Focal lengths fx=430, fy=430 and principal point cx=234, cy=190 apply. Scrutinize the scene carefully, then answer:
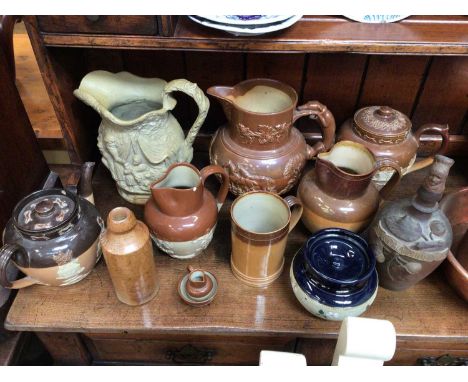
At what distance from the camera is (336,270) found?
79 cm

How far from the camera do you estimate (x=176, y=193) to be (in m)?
0.78

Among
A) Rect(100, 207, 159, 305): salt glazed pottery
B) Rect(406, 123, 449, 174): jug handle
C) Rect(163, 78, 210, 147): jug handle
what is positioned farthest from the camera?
Rect(406, 123, 449, 174): jug handle

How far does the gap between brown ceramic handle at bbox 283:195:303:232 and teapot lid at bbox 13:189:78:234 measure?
0.40 metres

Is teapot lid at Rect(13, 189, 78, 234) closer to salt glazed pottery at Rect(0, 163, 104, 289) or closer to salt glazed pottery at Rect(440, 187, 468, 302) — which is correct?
salt glazed pottery at Rect(0, 163, 104, 289)

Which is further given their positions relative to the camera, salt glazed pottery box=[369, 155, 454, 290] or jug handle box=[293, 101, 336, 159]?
jug handle box=[293, 101, 336, 159]

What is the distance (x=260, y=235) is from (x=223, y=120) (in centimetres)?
43

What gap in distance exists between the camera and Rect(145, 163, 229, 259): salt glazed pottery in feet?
2.61

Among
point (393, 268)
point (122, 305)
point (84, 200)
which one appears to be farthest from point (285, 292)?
point (84, 200)

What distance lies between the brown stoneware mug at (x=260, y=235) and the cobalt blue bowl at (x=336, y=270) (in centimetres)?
5

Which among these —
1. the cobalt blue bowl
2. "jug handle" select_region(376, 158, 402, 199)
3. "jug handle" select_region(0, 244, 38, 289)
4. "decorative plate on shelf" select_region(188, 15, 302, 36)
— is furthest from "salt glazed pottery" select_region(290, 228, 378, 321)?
"jug handle" select_region(0, 244, 38, 289)

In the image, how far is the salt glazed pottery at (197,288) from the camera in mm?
814
